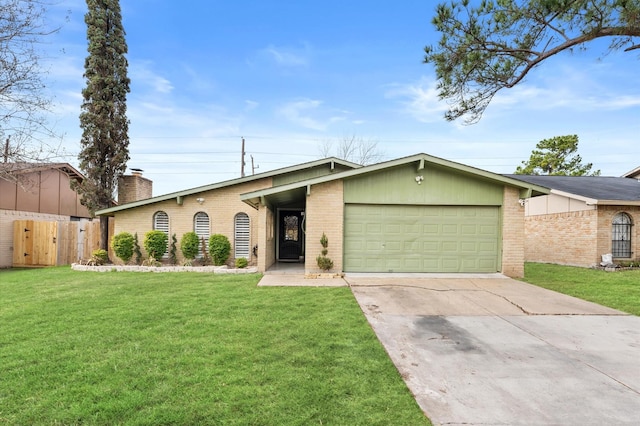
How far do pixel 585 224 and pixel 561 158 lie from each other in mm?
24826

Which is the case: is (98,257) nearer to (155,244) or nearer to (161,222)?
(155,244)

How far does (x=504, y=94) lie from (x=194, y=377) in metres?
8.52

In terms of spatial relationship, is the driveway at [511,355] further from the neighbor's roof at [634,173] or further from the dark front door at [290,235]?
the neighbor's roof at [634,173]

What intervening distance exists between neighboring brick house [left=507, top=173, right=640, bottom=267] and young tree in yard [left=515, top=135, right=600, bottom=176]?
1826cm

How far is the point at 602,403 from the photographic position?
10.2ft

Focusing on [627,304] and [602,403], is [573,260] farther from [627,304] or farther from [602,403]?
[602,403]

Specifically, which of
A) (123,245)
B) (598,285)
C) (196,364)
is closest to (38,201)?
(123,245)

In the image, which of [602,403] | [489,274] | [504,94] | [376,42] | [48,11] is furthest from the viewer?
[376,42]

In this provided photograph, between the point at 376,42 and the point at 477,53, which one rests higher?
the point at 376,42

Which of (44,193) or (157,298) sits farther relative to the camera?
(44,193)

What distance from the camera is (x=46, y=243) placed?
14336mm

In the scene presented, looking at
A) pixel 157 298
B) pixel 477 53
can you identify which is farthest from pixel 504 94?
pixel 157 298

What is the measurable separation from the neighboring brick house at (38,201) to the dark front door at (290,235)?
8884 millimetres

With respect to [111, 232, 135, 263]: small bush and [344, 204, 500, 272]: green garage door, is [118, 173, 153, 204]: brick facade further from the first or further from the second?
[344, 204, 500, 272]: green garage door
